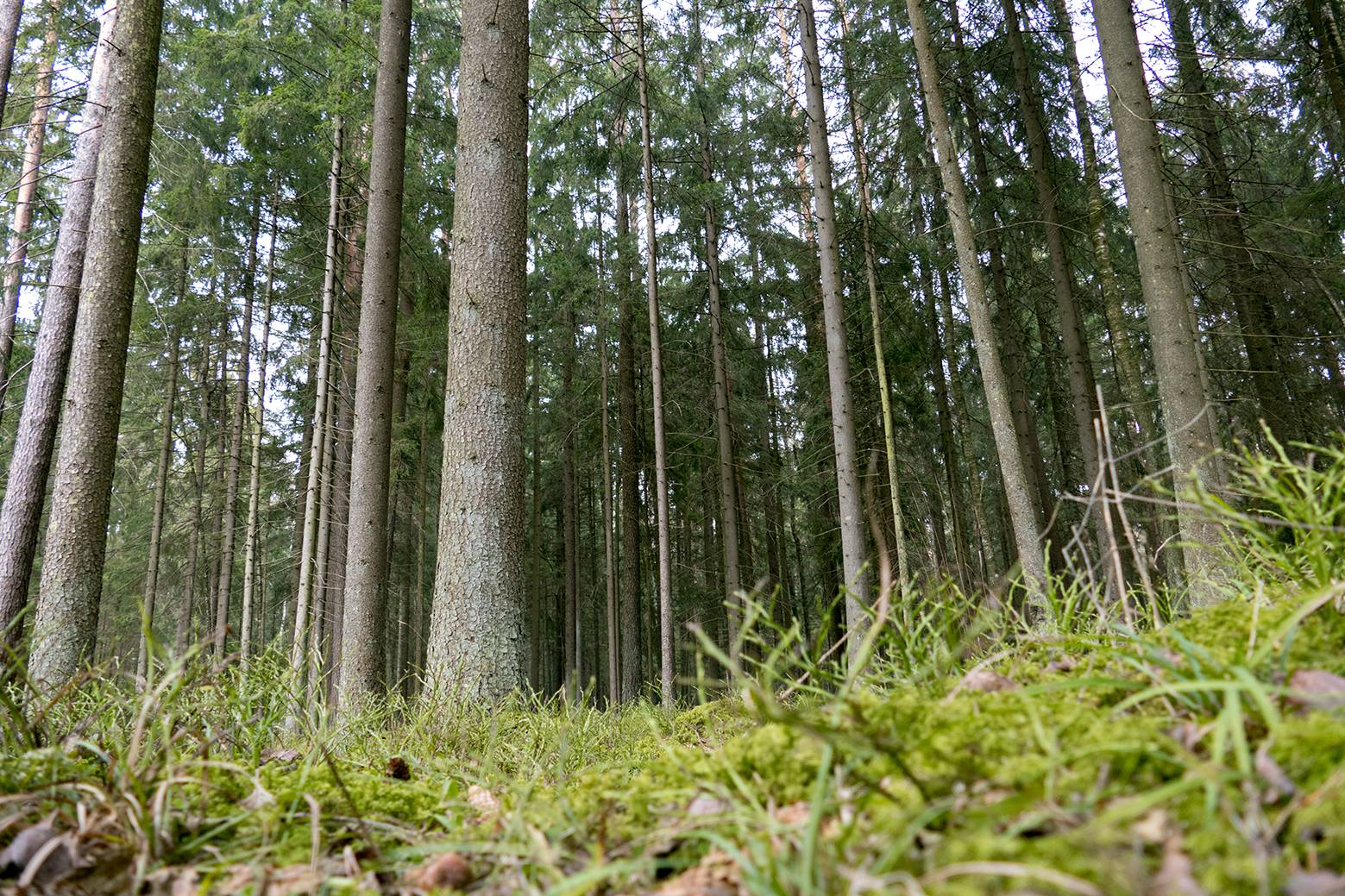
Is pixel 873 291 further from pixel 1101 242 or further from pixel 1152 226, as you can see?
pixel 1152 226

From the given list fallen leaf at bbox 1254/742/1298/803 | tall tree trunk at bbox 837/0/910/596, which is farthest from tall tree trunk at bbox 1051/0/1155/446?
fallen leaf at bbox 1254/742/1298/803

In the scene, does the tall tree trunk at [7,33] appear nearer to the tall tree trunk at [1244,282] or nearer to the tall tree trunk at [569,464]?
the tall tree trunk at [569,464]

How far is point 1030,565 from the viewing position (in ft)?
22.5

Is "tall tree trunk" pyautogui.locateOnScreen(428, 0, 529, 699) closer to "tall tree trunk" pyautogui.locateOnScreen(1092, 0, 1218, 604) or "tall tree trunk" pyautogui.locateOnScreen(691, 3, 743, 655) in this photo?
"tall tree trunk" pyautogui.locateOnScreen(1092, 0, 1218, 604)

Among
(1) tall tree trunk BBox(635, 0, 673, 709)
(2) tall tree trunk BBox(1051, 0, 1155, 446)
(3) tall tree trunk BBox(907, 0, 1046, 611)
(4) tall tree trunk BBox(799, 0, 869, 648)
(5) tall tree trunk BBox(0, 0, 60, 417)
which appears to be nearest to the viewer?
(3) tall tree trunk BBox(907, 0, 1046, 611)

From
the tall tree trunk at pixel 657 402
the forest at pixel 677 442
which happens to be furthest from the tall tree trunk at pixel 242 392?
the tall tree trunk at pixel 657 402

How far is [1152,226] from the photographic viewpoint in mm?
5914

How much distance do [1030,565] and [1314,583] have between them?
5.56 metres

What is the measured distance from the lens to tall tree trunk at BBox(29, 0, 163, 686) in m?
5.07

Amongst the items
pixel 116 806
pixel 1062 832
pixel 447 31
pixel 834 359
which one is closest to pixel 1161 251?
pixel 834 359

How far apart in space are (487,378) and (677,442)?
12.6 m

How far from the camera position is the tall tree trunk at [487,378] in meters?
4.79

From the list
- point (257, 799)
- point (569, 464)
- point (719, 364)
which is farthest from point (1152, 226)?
point (569, 464)

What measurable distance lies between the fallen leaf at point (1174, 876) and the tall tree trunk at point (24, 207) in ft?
34.3
